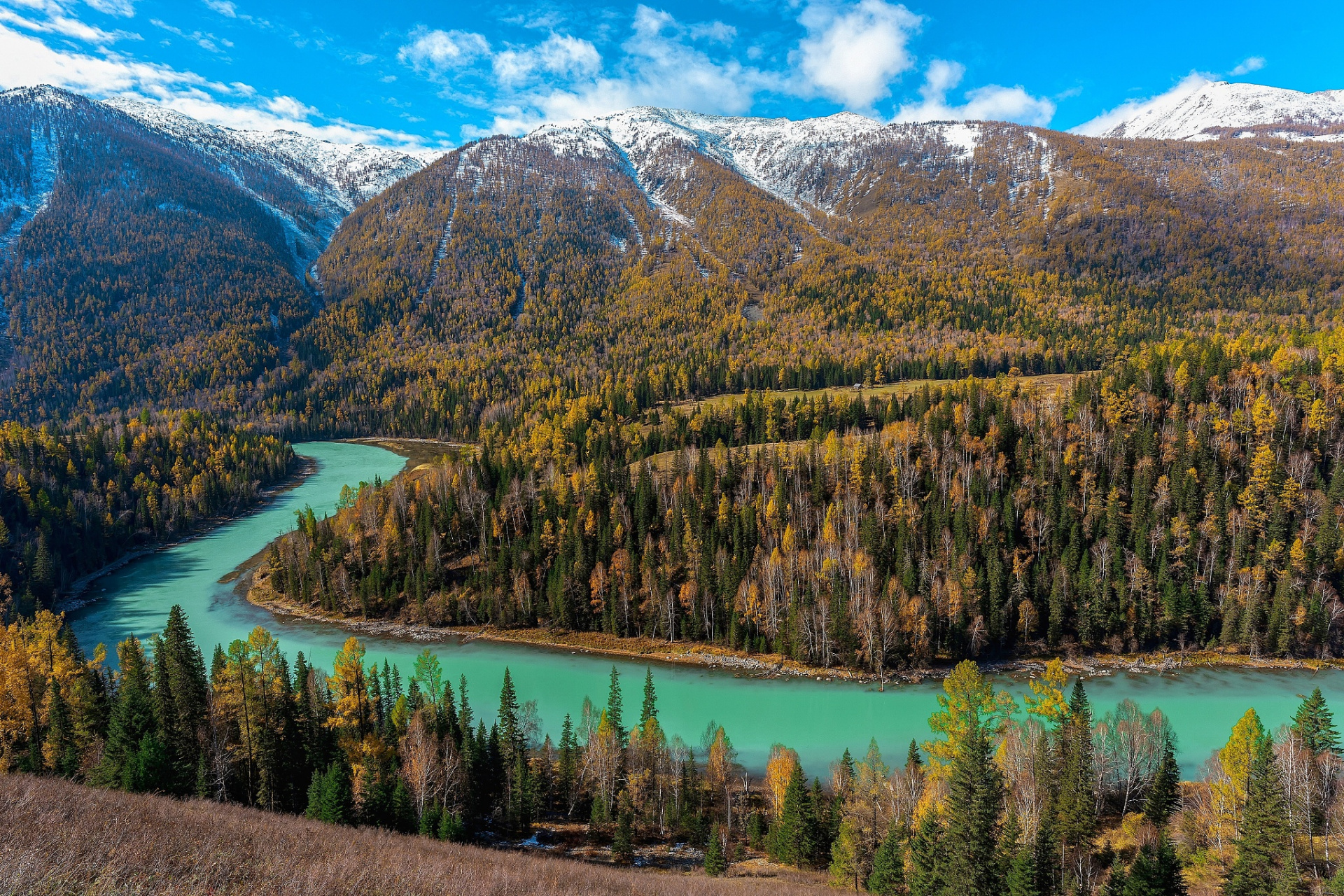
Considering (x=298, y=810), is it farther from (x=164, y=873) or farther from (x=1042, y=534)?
(x=1042, y=534)

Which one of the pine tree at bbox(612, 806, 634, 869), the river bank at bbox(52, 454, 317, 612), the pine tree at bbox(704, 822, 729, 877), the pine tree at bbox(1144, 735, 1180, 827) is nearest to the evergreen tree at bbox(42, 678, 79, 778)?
the pine tree at bbox(612, 806, 634, 869)

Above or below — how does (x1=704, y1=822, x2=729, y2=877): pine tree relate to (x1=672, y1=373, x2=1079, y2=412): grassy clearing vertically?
below

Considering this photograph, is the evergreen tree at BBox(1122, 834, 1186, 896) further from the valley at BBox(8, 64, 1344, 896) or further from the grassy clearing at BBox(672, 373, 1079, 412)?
the grassy clearing at BBox(672, 373, 1079, 412)

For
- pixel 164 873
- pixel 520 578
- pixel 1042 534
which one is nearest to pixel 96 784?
pixel 164 873

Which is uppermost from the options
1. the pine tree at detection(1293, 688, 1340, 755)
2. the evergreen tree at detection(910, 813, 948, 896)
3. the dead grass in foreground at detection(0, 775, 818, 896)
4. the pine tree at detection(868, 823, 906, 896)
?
the dead grass in foreground at detection(0, 775, 818, 896)

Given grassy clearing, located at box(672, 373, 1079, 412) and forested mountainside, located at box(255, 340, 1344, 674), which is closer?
forested mountainside, located at box(255, 340, 1344, 674)

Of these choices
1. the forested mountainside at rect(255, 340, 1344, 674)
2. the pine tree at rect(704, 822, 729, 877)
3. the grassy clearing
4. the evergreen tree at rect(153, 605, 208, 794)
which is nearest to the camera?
the pine tree at rect(704, 822, 729, 877)

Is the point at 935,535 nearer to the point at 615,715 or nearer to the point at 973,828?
the point at 615,715
